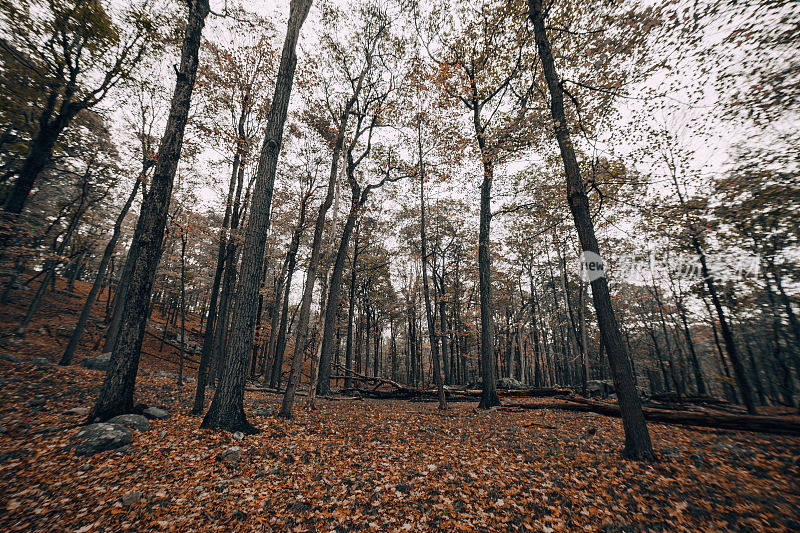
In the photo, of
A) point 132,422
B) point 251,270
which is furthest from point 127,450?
point 251,270

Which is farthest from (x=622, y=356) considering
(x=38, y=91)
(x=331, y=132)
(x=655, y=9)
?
(x=38, y=91)

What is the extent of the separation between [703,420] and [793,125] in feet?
22.0

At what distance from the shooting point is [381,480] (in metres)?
4.41

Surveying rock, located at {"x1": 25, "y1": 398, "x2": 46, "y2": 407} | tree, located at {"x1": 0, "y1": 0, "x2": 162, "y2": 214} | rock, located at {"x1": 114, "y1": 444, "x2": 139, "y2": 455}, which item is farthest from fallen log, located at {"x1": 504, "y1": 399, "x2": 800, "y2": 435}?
tree, located at {"x1": 0, "y1": 0, "x2": 162, "y2": 214}

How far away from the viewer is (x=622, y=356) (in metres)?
5.48

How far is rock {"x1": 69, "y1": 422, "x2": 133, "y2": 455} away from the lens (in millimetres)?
4348

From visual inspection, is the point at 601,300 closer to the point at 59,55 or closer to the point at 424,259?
the point at 424,259

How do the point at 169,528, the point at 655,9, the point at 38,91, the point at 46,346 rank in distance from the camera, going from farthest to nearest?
the point at 46,346 < the point at 38,91 < the point at 655,9 < the point at 169,528

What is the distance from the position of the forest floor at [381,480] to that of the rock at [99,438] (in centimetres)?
15

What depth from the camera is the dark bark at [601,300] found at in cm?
518

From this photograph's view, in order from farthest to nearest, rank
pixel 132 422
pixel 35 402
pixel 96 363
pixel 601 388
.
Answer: pixel 601 388 → pixel 96 363 → pixel 35 402 → pixel 132 422

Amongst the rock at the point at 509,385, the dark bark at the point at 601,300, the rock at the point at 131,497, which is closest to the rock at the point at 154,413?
the rock at the point at 131,497

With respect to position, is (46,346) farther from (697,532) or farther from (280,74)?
(697,532)

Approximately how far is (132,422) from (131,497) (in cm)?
281
